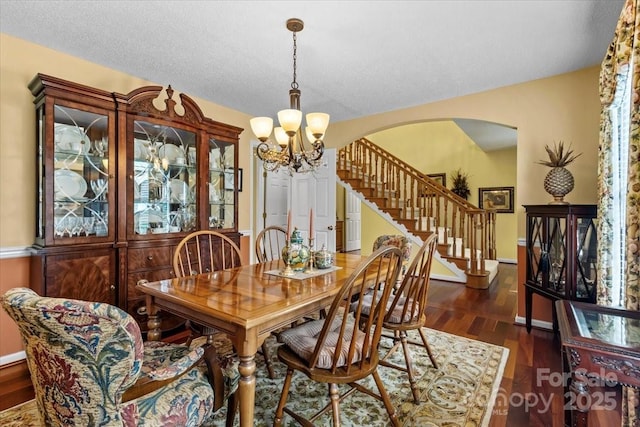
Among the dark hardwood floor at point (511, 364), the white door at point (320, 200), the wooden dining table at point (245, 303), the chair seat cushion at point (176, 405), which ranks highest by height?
the white door at point (320, 200)

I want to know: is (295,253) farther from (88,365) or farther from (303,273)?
(88,365)

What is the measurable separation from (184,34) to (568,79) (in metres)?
3.51

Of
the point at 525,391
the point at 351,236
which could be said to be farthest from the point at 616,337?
the point at 351,236

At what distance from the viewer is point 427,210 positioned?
546 centimetres

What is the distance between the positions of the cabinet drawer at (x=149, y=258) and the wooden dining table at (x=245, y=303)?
39.5 inches

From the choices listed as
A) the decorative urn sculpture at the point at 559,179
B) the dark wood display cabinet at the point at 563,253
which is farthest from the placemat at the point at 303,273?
the decorative urn sculpture at the point at 559,179

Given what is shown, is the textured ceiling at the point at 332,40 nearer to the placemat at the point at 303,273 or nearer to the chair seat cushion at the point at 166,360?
the placemat at the point at 303,273

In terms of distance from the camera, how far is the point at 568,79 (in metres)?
2.93

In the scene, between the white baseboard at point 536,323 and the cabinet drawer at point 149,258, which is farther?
the white baseboard at point 536,323

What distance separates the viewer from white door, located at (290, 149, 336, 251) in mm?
4355

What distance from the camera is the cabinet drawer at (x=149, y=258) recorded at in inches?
101

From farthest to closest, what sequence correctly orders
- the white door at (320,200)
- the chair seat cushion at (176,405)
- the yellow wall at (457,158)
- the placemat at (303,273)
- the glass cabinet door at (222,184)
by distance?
the yellow wall at (457,158)
the white door at (320,200)
the glass cabinet door at (222,184)
the placemat at (303,273)
the chair seat cushion at (176,405)

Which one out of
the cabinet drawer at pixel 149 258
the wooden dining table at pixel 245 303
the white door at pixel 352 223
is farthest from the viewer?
the white door at pixel 352 223

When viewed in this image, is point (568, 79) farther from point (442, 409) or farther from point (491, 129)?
point (442, 409)
